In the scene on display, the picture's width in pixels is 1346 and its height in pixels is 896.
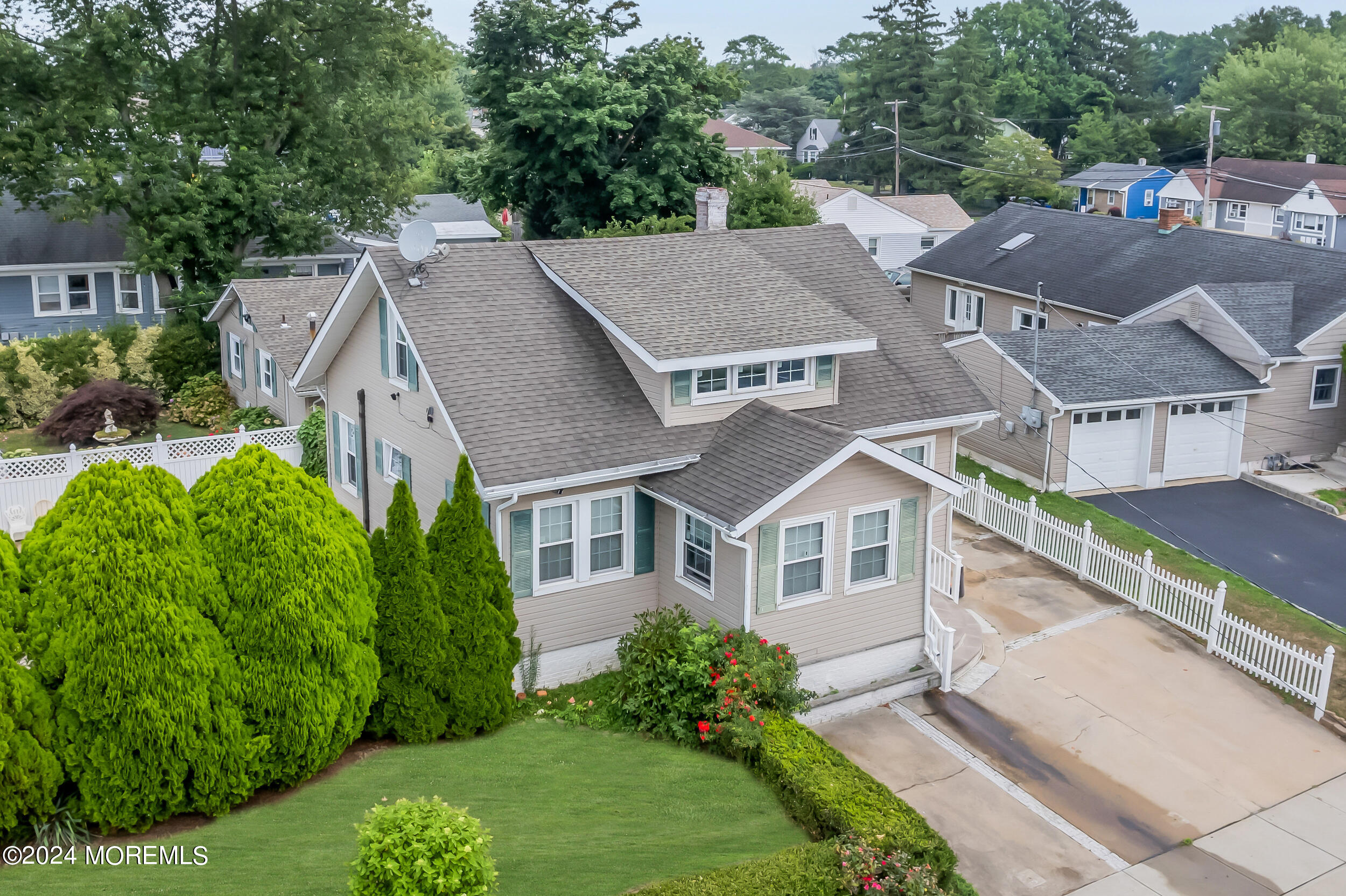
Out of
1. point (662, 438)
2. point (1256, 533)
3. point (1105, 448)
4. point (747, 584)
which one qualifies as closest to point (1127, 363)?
point (1105, 448)

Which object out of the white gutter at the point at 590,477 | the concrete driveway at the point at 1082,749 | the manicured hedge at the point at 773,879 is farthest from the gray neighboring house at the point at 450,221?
the manicured hedge at the point at 773,879

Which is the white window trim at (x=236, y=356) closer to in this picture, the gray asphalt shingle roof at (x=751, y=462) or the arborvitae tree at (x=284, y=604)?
the gray asphalt shingle roof at (x=751, y=462)

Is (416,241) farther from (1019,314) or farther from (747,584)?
(1019,314)

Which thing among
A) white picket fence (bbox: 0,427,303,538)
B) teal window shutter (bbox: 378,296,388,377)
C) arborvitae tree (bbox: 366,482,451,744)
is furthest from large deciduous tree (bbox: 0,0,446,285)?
arborvitae tree (bbox: 366,482,451,744)

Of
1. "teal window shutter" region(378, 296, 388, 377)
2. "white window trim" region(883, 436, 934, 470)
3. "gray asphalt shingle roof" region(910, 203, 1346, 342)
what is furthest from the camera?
"gray asphalt shingle roof" region(910, 203, 1346, 342)

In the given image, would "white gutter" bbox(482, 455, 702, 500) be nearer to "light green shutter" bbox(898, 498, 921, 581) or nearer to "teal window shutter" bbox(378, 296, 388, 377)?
"light green shutter" bbox(898, 498, 921, 581)
